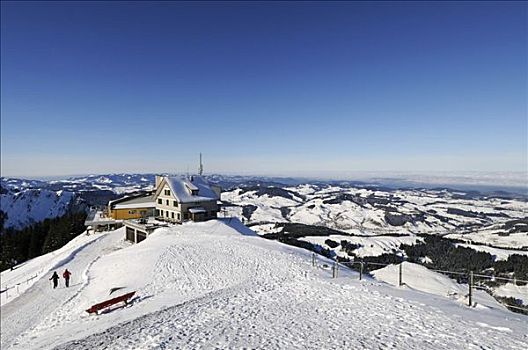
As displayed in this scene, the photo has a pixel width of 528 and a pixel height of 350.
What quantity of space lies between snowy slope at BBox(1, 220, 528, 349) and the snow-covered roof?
1850cm

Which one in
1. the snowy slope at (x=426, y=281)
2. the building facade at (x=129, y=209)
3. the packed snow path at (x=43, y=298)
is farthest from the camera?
the building facade at (x=129, y=209)

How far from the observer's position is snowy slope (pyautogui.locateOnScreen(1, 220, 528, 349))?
9367 millimetres

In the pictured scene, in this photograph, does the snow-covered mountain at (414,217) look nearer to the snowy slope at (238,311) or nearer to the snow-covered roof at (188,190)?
the snowy slope at (238,311)

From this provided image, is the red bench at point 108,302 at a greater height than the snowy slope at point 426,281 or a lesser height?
greater

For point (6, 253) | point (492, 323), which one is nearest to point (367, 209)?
point (6, 253)

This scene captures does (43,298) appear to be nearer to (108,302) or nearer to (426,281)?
(108,302)

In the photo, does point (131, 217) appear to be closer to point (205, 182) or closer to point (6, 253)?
point (205, 182)

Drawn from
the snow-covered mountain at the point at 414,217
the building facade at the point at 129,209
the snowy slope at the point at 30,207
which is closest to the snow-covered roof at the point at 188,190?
the building facade at the point at 129,209

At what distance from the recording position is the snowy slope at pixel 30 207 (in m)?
167

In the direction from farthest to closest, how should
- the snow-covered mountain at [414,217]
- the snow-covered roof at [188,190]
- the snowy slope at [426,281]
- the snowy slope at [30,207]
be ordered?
the snowy slope at [30,207], the snow-covered roof at [188,190], the snow-covered mountain at [414,217], the snowy slope at [426,281]

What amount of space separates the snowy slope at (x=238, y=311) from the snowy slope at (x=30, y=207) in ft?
583

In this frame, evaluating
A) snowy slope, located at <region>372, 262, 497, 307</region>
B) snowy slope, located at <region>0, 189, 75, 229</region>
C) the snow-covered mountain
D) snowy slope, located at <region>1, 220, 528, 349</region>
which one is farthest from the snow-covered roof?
snowy slope, located at <region>0, 189, 75, 229</region>

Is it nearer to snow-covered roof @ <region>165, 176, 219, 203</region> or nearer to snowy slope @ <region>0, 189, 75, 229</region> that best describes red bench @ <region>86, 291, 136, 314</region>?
snow-covered roof @ <region>165, 176, 219, 203</region>

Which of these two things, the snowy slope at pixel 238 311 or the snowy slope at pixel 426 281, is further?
the snowy slope at pixel 426 281
